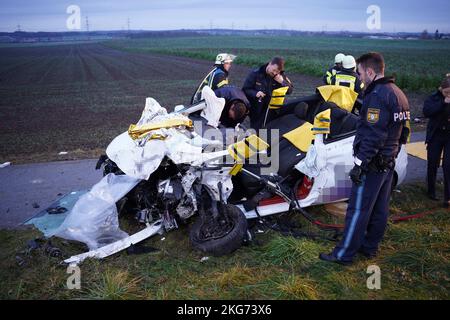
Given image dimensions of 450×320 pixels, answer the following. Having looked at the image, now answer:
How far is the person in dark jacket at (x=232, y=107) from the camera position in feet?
14.9

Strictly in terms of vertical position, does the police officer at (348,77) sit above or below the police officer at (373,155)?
above

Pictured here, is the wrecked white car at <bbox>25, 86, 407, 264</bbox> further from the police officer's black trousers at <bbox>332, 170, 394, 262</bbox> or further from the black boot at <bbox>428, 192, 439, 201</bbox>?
the black boot at <bbox>428, 192, 439, 201</bbox>

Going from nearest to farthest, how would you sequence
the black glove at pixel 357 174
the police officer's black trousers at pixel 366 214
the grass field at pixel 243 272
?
the grass field at pixel 243 272 → the black glove at pixel 357 174 → the police officer's black trousers at pixel 366 214

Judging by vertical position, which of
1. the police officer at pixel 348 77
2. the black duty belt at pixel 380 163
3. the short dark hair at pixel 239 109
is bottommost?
the black duty belt at pixel 380 163

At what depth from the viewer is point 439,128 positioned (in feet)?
16.8

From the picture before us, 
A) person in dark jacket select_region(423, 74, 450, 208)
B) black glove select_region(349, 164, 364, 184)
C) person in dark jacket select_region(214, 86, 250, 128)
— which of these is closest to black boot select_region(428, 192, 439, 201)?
person in dark jacket select_region(423, 74, 450, 208)

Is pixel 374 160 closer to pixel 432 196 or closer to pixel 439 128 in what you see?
pixel 439 128

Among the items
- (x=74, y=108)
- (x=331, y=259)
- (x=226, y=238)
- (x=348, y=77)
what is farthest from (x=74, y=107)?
(x=331, y=259)

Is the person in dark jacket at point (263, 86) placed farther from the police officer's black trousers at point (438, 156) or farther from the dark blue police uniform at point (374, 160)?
the dark blue police uniform at point (374, 160)

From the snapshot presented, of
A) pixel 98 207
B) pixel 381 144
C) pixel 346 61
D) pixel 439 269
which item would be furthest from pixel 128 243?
pixel 346 61

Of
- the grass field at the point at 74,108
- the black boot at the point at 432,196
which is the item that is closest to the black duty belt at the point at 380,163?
the black boot at the point at 432,196

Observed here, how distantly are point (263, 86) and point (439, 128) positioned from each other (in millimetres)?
2515

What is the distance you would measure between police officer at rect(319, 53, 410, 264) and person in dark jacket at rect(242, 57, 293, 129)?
7.76ft

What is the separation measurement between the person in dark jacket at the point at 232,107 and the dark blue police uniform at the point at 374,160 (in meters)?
1.50
